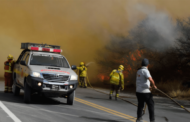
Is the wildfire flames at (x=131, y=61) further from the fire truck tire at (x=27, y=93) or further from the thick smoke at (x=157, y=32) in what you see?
the fire truck tire at (x=27, y=93)

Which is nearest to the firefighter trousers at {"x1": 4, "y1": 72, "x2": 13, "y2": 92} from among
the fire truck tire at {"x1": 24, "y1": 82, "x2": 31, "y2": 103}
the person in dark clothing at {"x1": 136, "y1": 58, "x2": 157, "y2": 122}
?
the fire truck tire at {"x1": 24, "y1": 82, "x2": 31, "y2": 103}

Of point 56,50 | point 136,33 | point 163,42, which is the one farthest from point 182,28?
point 56,50

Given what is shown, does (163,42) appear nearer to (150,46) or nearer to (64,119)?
(150,46)

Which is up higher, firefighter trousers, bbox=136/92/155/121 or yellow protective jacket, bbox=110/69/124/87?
yellow protective jacket, bbox=110/69/124/87

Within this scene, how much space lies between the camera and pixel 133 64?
28.5m

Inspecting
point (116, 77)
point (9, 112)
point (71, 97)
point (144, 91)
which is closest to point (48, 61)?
point (71, 97)

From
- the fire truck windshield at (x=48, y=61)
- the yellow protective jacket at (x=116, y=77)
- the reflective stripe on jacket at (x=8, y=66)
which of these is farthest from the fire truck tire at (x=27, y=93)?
the yellow protective jacket at (x=116, y=77)

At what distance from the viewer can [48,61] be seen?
439 inches

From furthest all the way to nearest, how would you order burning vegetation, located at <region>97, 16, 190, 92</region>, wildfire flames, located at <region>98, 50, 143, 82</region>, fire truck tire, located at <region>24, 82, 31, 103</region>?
wildfire flames, located at <region>98, 50, 143, 82</region>, burning vegetation, located at <region>97, 16, 190, 92</region>, fire truck tire, located at <region>24, 82, 31, 103</region>

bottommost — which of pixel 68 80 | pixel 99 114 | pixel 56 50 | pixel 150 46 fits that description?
pixel 99 114

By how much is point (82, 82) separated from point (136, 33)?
37.1 ft

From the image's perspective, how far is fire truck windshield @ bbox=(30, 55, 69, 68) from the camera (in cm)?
1062

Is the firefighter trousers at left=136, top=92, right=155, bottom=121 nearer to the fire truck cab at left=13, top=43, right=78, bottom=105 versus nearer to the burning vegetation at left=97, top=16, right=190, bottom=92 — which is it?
the fire truck cab at left=13, top=43, right=78, bottom=105

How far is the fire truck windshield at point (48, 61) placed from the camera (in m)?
10.6
